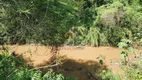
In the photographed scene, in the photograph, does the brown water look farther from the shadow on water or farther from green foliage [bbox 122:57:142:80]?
green foliage [bbox 122:57:142:80]

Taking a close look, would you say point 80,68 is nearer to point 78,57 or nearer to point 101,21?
point 78,57

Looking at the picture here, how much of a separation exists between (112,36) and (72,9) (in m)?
2.10

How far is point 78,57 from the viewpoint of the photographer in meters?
9.77

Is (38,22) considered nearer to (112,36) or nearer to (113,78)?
(113,78)

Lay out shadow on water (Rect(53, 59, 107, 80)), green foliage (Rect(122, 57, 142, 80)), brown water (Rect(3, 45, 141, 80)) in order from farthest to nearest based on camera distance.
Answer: brown water (Rect(3, 45, 141, 80))
shadow on water (Rect(53, 59, 107, 80))
green foliage (Rect(122, 57, 142, 80))

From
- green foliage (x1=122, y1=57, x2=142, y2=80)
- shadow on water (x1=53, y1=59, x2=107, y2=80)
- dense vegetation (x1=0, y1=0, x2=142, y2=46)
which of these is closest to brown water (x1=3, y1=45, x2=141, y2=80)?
shadow on water (x1=53, y1=59, x2=107, y2=80)

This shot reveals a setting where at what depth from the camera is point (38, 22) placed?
16.8ft

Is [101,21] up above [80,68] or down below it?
above

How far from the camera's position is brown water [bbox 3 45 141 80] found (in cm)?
863

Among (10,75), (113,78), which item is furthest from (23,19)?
(113,78)

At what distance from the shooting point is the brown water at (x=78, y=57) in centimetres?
863

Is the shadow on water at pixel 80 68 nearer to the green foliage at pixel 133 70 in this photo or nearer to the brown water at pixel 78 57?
the brown water at pixel 78 57

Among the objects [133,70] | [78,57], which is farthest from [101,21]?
[133,70]

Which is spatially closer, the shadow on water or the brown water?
the shadow on water
